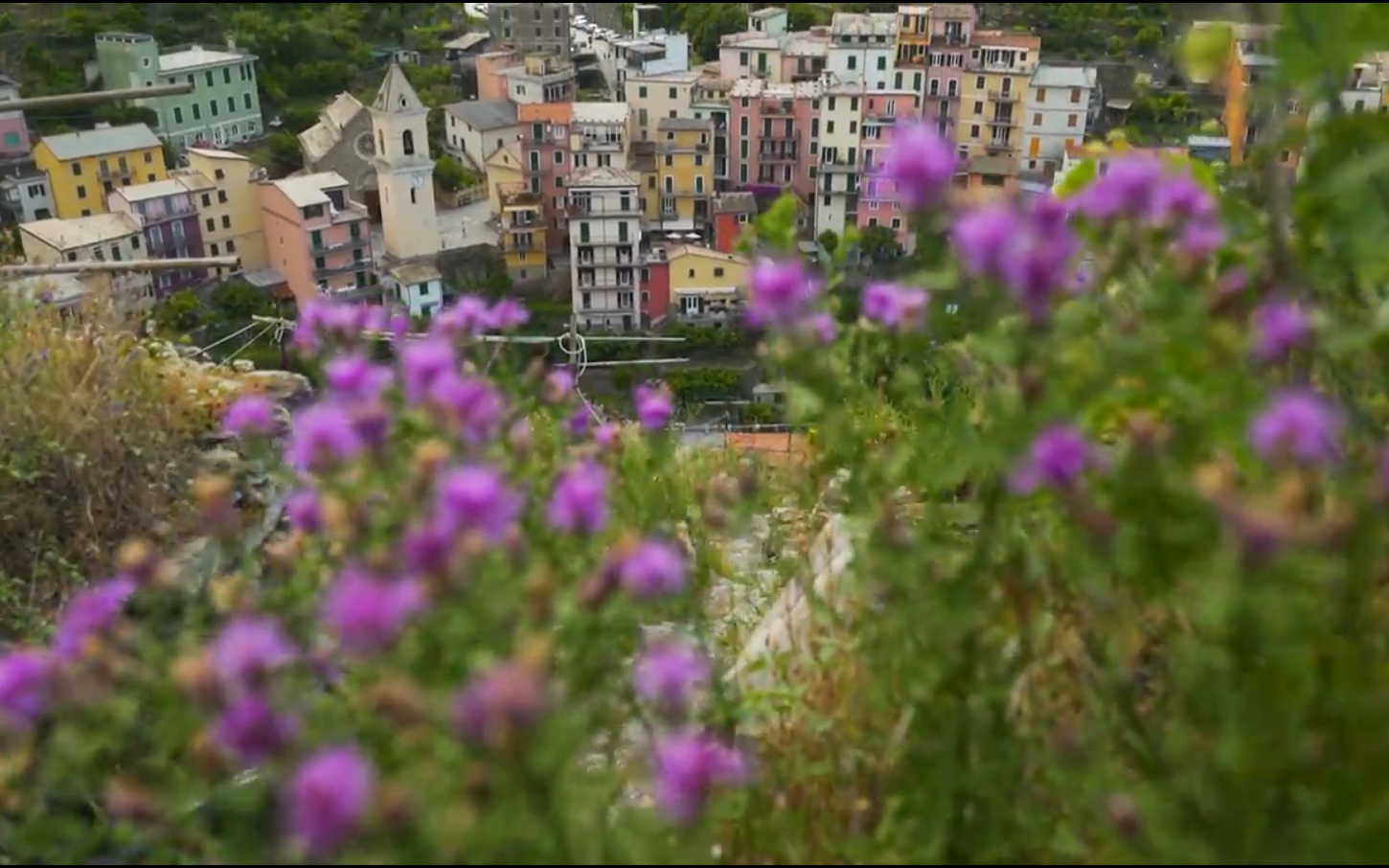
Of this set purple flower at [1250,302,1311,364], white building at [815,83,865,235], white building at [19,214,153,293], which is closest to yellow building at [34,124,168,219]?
white building at [19,214,153,293]

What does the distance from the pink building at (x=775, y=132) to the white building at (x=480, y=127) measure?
2.72m

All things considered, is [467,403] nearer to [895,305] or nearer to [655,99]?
[895,305]

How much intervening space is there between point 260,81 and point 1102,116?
33.9ft

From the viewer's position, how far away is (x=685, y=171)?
481 inches

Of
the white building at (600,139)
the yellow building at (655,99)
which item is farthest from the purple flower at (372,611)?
the yellow building at (655,99)

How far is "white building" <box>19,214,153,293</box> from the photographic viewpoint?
8375 mm

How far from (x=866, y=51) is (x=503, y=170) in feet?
13.8

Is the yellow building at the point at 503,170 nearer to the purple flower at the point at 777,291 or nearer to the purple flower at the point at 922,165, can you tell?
the purple flower at the point at 777,291

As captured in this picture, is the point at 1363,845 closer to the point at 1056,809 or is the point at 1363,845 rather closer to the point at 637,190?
the point at 1056,809

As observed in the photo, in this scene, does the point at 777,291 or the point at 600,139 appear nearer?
the point at 777,291

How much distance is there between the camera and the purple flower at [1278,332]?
77cm

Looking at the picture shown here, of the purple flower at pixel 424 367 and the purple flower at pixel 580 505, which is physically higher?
the purple flower at pixel 424 367

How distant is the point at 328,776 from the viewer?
1.96ft

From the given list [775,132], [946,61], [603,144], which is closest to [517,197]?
[603,144]
